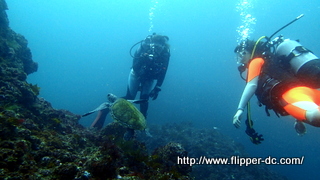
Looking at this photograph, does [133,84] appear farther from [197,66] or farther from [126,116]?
[197,66]

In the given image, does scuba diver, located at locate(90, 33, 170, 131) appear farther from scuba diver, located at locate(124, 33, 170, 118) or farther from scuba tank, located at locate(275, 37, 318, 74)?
scuba tank, located at locate(275, 37, 318, 74)

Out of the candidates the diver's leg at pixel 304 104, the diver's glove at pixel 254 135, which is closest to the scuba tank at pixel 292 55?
the diver's leg at pixel 304 104

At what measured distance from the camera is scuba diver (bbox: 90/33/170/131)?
792cm

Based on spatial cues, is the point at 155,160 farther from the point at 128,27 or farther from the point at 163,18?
the point at 128,27

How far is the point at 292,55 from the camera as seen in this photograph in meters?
3.15

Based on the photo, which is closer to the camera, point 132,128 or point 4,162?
point 4,162

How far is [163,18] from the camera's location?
117 metres

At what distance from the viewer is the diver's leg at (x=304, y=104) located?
88.6 inches

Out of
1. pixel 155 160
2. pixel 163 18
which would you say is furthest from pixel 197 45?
pixel 155 160

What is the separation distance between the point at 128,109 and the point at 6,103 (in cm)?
317

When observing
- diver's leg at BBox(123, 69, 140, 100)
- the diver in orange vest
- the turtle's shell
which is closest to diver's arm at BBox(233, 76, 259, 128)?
the diver in orange vest

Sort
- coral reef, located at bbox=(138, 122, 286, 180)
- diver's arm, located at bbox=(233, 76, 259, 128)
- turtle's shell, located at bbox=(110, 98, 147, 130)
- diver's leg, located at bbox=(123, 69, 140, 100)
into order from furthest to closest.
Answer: coral reef, located at bbox=(138, 122, 286, 180)
diver's leg, located at bbox=(123, 69, 140, 100)
turtle's shell, located at bbox=(110, 98, 147, 130)
diver's arm, located at bbox=(233, 76, 259, 128)

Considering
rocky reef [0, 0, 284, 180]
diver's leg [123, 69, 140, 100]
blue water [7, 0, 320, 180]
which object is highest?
blue water [7, 0, 320, 180]

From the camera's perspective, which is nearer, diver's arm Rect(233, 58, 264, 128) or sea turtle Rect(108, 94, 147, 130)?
diver's arm Rect(233, 58, 264, 128)
